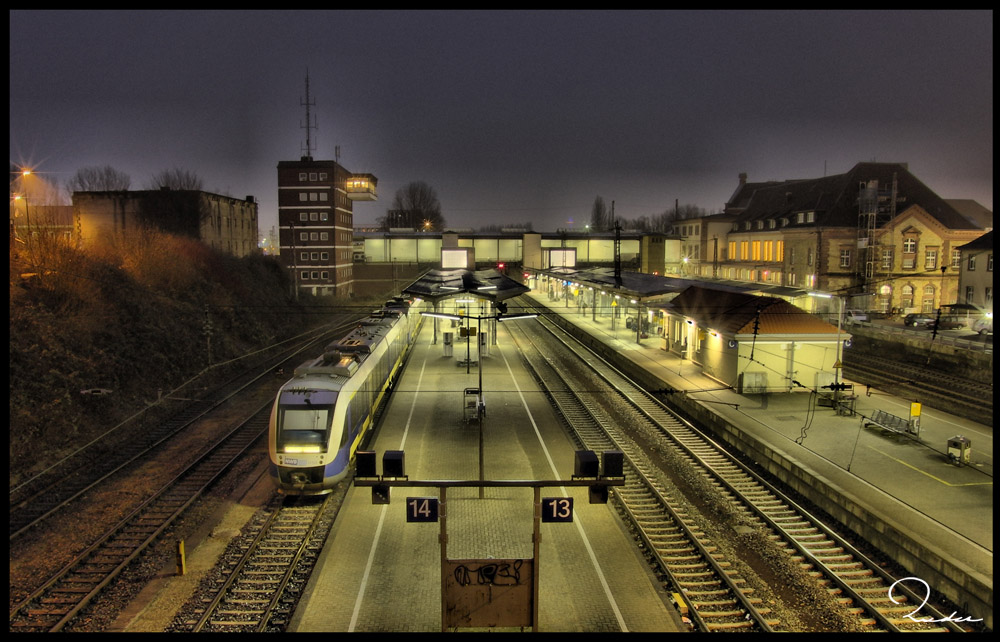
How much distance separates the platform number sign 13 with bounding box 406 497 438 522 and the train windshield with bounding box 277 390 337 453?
5.59m

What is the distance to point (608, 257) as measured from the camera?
81.9m

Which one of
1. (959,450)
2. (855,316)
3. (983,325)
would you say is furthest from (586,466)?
(855,316)

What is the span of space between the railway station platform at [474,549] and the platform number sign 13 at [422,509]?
2.69 feet

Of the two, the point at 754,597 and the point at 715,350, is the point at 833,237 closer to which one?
the point at 715,350

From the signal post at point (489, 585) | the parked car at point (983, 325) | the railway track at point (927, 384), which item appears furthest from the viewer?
the parked car at point (983, 325)

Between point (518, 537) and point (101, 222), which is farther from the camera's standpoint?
point (101, 222)

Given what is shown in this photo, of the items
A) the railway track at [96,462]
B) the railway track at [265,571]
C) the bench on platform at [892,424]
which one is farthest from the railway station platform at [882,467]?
the railway track at [96,462]

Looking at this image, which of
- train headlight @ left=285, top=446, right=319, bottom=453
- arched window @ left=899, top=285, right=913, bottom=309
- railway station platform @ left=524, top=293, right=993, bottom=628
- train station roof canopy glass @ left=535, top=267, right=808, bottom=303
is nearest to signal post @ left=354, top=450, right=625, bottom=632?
train headlight @ left=285, top=446, right=319, bottom=453

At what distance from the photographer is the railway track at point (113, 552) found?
9664 millimetres

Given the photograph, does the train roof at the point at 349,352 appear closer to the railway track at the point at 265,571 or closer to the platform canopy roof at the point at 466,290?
the railway track at the point at 265,571

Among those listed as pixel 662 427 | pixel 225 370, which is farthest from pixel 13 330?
pixel 662 427

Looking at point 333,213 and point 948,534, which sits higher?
point 333,213
